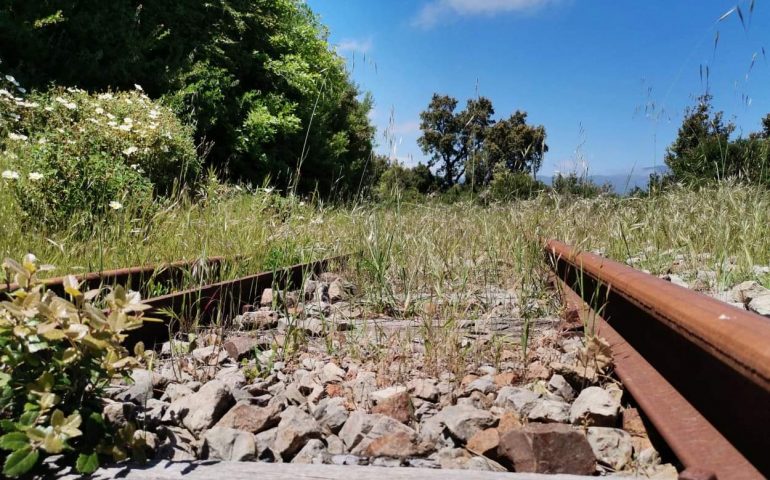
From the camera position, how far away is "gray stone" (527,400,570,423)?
1838 millimetres

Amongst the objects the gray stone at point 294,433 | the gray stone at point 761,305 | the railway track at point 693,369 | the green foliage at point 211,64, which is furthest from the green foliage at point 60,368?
the green foliage at point 211,64

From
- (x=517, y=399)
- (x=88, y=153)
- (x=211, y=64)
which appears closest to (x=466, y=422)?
(x=517, y=399)

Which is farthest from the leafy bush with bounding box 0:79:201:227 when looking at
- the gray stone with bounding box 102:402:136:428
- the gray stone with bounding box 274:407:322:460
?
the gray stone with bounding box 274:407:322:460

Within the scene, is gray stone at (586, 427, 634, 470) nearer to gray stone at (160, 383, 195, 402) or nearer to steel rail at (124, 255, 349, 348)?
gray stone at (160, 383, 195, 402)

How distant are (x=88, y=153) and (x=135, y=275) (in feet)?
10.1

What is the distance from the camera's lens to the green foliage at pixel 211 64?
12.4 metres

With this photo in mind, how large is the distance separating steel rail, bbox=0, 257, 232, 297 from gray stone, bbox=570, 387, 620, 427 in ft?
→ 6.56

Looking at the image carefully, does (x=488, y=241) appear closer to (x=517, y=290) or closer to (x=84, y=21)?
(x=517, y=290)

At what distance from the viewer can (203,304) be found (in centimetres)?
328

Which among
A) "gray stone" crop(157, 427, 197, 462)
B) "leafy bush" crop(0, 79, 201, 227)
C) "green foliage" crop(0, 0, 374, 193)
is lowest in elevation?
"gray stone" crop(157, 427, 197, 462)

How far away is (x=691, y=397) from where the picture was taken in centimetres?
168

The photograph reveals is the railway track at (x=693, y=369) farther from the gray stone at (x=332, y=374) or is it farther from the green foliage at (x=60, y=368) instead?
the green foliage at (x=60, y=368)

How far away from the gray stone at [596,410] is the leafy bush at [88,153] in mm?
4139

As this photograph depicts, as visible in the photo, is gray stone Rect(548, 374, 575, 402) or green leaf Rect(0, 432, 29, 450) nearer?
green leaf Rect(0, 432, 29, 450)
